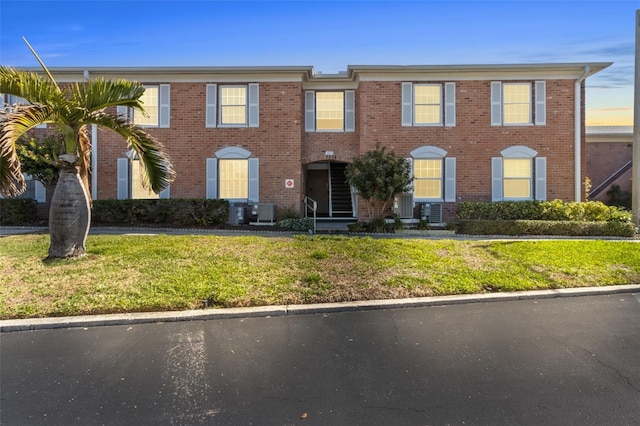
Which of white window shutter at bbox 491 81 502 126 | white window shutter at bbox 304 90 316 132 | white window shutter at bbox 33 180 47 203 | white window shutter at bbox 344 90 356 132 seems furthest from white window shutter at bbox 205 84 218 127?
white window shutter at bbox 491 81 502 126

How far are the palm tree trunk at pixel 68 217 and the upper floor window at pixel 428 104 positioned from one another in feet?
37.7

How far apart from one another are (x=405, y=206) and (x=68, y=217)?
11.0m

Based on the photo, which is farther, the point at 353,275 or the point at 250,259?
the point at 250,259

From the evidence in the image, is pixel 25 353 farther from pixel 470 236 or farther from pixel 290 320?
pixel 470 236

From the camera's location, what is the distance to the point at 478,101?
639 inches

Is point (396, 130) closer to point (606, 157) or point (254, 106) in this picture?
point (254, 106)

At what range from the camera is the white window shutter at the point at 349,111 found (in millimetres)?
16969

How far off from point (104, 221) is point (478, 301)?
43.1ft

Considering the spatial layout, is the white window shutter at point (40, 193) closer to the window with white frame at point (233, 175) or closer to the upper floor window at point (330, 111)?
the window with white frame at point (233, 175)

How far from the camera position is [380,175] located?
14.3 m

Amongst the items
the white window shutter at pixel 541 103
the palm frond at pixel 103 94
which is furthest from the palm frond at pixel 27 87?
the white window shutter at pixel 541 103

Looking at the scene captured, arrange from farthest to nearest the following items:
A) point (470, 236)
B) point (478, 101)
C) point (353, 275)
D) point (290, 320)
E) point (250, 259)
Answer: point (478, 101) → point (470, 236) → point (250, 259) → point (353, 275) → point (290, 320)

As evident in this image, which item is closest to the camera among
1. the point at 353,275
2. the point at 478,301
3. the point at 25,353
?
the point at 25,353

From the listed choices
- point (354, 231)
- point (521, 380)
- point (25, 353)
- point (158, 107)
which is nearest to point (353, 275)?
point (521, 380)
